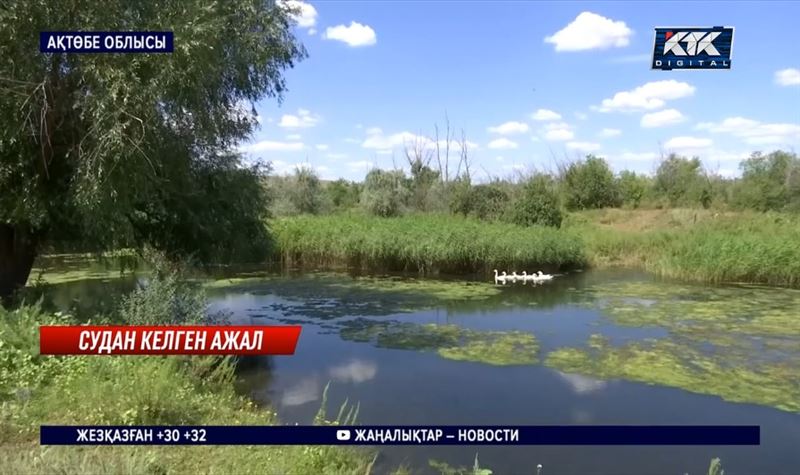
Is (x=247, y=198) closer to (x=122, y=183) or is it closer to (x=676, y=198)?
(x=122, y=183)

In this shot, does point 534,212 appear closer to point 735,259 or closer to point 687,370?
point 735,259

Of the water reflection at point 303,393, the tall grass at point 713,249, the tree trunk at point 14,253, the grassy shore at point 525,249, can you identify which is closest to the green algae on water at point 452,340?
the water reflection at point 303,393

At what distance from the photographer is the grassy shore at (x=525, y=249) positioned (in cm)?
1730

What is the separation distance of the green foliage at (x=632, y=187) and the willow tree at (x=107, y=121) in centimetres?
3063

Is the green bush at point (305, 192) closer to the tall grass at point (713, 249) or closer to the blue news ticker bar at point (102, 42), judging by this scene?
the tall grass at point (713, 249)

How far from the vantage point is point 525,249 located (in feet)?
61.0

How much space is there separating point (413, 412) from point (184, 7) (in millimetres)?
6571

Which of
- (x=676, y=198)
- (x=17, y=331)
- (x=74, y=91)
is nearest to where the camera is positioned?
(x=17, y=331)

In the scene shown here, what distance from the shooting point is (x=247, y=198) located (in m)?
11.1

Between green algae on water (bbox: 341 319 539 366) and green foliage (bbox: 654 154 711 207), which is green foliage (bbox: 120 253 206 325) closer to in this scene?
green algae on water (bbox: 341 319 539 366)

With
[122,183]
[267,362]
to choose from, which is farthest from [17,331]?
[267,362]

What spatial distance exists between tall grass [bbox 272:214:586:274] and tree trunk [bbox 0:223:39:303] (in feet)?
34.1

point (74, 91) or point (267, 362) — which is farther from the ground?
point (74, 91)

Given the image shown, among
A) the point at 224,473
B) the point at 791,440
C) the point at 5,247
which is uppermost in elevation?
the point at 5,247
